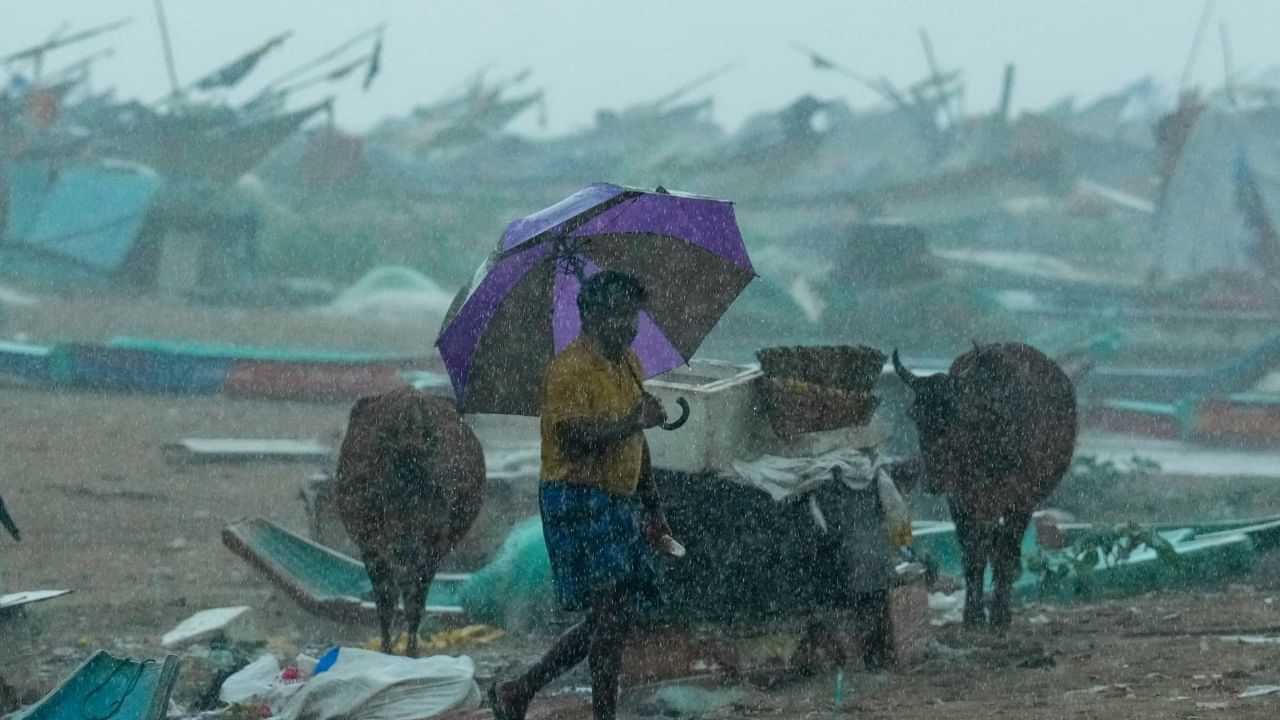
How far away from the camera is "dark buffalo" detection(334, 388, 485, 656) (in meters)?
6.08

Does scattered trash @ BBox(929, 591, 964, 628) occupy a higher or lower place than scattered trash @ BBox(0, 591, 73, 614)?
lower

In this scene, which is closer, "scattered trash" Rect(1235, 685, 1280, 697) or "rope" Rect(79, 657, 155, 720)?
"rope" Rect(79, 657, 155, 720)

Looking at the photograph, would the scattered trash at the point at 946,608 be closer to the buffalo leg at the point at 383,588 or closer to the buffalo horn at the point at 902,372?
the buffalo horn at the point at 902,372

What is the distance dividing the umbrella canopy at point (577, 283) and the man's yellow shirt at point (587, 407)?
0.39 meters

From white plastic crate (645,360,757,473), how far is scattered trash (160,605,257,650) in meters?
2.21

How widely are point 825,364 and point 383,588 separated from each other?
2.03 meters

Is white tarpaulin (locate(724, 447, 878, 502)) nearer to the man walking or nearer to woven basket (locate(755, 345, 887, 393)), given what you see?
woven basket (locate(755, 345, 887, 393))

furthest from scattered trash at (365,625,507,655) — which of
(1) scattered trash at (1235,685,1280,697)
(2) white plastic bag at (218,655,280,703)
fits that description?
(1) scattered trash at (1235,685,1280,697)

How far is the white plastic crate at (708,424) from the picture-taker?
557cm

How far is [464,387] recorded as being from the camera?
14.6 ft

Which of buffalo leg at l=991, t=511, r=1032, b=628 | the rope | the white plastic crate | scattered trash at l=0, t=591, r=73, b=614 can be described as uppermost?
the white plastic crate

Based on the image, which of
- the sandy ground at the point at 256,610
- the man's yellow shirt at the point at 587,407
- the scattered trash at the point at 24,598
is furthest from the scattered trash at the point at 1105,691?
the scattered trash at the point at 24,598

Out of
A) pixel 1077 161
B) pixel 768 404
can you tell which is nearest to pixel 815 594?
pixel 768 404

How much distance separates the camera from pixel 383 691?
496 cm
